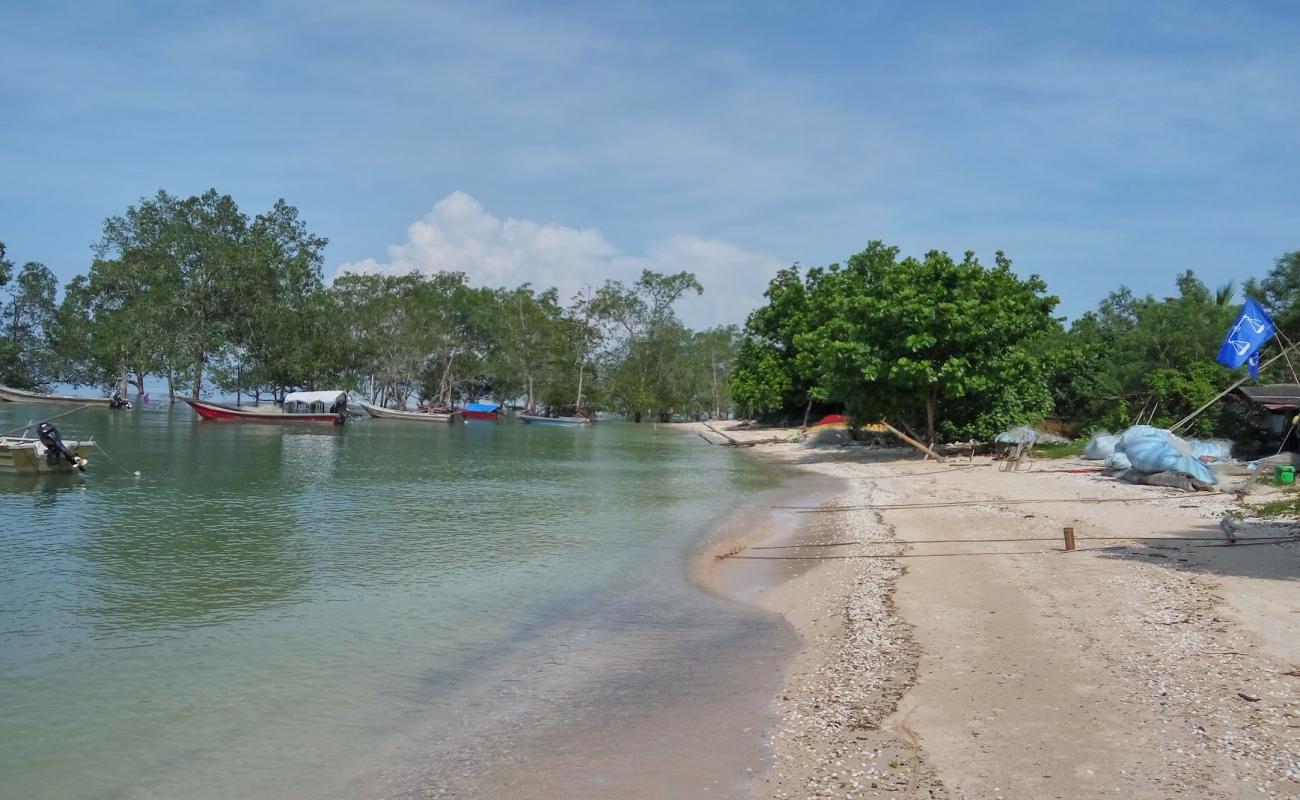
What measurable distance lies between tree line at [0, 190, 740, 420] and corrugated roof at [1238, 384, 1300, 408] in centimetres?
6204

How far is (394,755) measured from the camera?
641cm

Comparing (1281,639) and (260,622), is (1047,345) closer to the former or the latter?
(1281,639)

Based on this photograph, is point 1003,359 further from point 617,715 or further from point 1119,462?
point 617,715

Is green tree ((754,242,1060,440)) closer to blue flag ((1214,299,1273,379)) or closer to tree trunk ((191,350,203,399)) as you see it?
blue flag ((1214,299,1273,379))

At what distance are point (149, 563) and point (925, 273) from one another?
2522 cm

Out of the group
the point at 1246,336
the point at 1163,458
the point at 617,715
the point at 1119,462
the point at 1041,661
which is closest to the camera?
the point at 617,715

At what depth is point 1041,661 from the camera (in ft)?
25.1

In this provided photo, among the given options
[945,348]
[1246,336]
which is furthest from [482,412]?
[1246,336]

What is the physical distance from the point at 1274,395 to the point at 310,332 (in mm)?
67539

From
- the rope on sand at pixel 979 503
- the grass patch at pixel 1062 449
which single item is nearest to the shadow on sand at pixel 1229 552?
the rope on sand at pixel 979 503

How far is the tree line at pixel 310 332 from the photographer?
68688 millimetres

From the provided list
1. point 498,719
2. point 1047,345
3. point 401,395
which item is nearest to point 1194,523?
point 498,719

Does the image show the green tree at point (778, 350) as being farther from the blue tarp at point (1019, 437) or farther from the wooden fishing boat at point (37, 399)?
the wooden fishing boat at point (37, 399)

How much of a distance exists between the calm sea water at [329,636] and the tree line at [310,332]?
4832 centimetres
